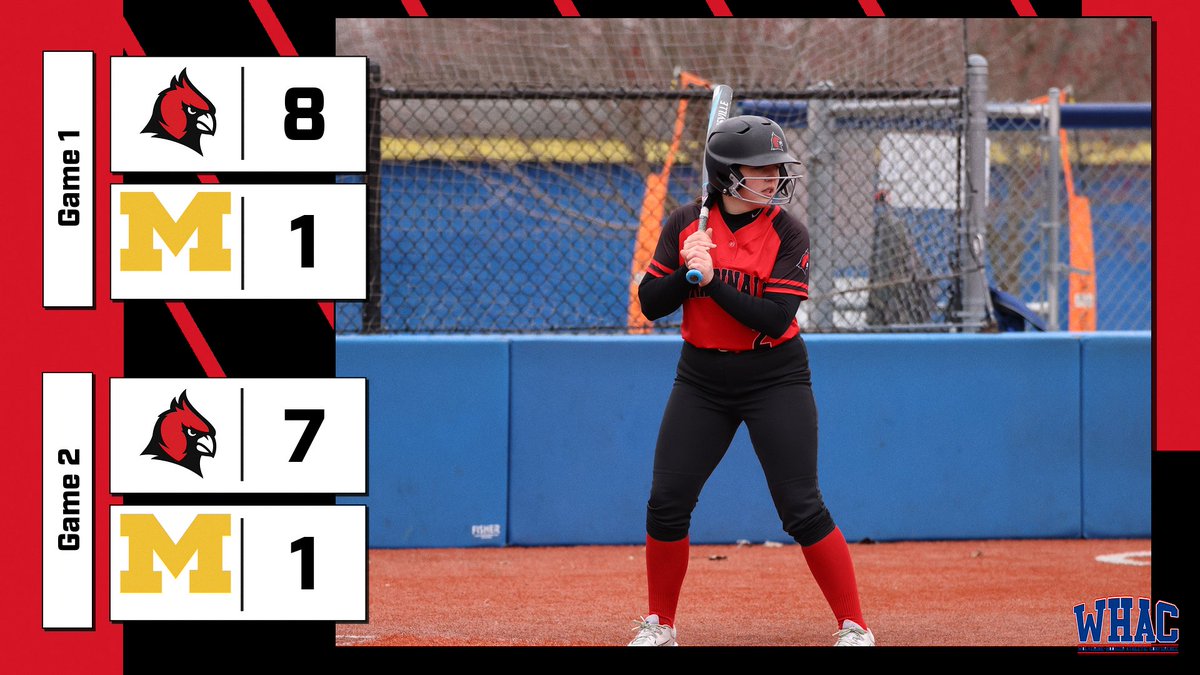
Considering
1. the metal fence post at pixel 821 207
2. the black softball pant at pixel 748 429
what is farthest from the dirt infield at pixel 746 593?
the metal fence post at pixel 821 207

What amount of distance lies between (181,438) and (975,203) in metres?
4.66

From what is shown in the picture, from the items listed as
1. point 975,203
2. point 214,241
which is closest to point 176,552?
point 214,241

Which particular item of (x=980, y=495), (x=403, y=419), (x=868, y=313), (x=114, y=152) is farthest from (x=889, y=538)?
(x=114, y=152)

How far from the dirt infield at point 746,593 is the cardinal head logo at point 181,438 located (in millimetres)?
1098

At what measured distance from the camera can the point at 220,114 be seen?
4.29 m

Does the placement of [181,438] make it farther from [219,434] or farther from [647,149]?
[647,149]

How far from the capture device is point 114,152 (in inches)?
169

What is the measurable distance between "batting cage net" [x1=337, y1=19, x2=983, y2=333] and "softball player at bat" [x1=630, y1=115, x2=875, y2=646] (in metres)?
2.57

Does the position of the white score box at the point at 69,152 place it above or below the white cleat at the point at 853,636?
above

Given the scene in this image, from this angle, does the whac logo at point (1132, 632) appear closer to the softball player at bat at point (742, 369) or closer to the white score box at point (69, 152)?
the softball player at bat at point (742, 369)

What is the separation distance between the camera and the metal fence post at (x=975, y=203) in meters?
7.57

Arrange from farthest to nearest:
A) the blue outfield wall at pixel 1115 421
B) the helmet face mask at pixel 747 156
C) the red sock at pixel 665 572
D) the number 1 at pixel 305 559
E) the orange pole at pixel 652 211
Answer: the orange pole at pixel 652 211 < the blue outfield wall at pixel 1115 421 < the red sock at pixel 665 572 < the helmet face mask at pixel 747 156 < the number 1 at pixel 305 559

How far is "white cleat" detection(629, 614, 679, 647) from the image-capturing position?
16.2 feet

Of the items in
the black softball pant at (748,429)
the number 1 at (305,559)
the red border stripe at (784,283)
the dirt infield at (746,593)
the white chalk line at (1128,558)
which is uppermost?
the red border stripe at (784,283)
